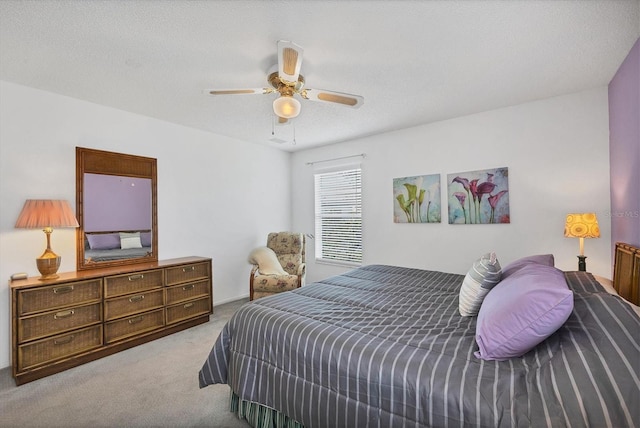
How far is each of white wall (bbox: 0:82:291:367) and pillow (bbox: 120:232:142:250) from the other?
0.86 feet

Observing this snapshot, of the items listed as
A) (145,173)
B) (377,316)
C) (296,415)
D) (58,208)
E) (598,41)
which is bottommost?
(296,415)

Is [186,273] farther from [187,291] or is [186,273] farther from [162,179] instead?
[162,179]

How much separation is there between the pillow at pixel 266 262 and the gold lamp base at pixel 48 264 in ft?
6.87

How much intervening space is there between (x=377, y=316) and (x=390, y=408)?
0.58 meters

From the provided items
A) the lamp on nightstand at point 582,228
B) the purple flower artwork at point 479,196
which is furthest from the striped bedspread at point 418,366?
the purple flower artwork at point 479,196

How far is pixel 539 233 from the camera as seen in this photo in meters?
2.99

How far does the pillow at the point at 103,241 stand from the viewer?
2954mm

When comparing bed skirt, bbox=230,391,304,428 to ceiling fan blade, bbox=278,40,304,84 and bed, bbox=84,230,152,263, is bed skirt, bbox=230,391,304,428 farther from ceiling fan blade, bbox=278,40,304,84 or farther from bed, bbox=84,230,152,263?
bed, bbox=84,230,152,263

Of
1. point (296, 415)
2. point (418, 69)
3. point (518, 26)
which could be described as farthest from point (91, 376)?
point (518, 26)

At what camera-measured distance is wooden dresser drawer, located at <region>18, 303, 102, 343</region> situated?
2.23 meters

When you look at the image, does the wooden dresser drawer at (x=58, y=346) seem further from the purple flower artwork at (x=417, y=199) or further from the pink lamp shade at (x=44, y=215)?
the purple flower artwork at (x=417, y=199)

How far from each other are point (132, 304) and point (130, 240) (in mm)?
794

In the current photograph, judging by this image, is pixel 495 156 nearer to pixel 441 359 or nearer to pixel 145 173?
pixel 441 359

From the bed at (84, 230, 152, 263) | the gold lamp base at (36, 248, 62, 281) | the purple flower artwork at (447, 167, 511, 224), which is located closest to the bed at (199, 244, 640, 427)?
the purple flower artwork at (447, 167, 511, 224)
